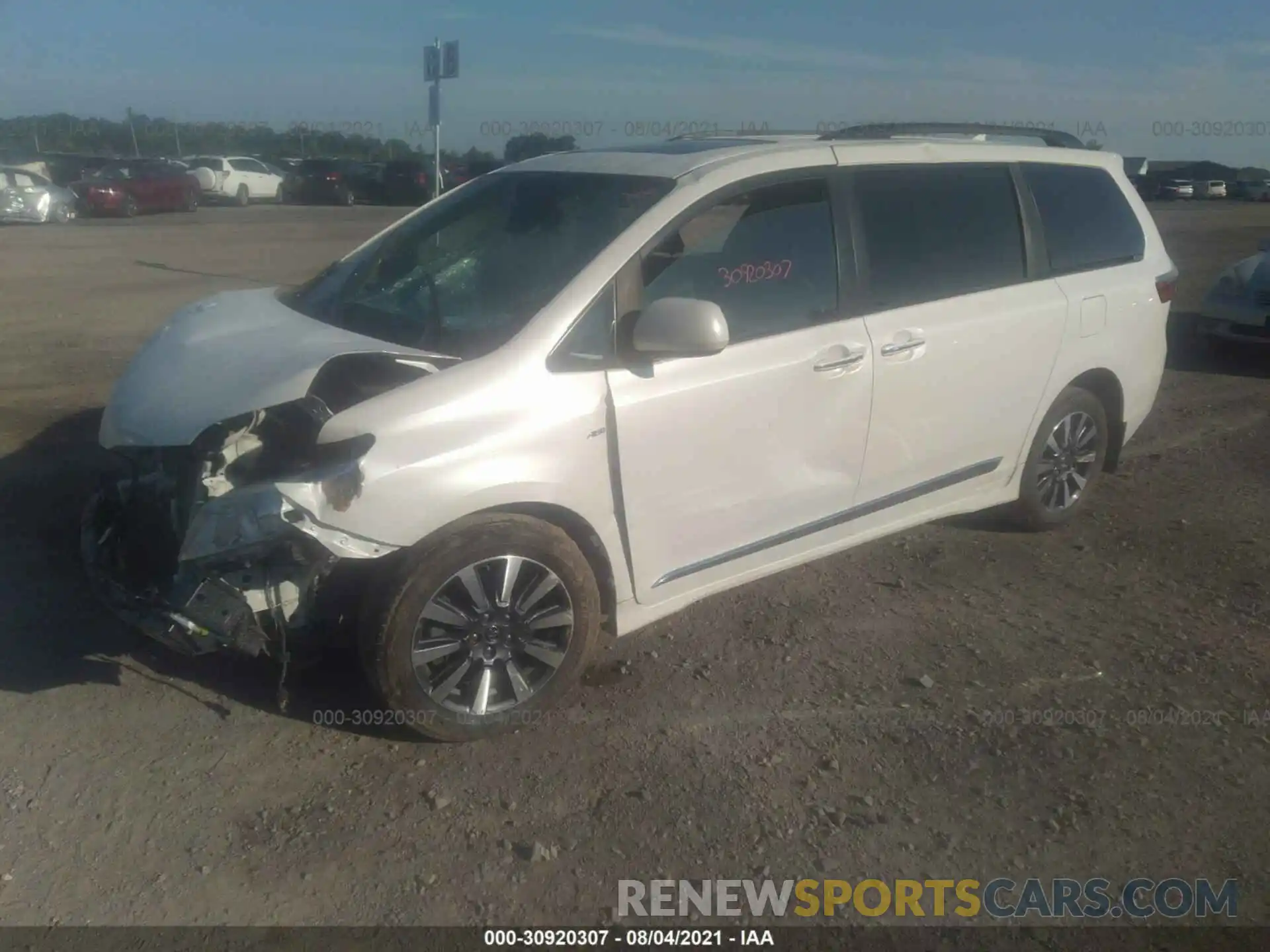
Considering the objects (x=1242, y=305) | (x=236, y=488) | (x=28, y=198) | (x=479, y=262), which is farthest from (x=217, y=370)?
(x=28, y=198)

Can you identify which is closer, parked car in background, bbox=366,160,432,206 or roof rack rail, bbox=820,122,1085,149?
roof rack rail, bbox=820,122,1085,149

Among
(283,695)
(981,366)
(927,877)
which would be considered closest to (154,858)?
(283,695)

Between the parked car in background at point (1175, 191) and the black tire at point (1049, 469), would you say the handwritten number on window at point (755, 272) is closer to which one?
the black tire at point (1049, 469)

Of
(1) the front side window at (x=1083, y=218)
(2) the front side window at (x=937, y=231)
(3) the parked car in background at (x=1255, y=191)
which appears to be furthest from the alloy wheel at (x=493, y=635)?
(3) the parked car in background at (x=1255, y=191)

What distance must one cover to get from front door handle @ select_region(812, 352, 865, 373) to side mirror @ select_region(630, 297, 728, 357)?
639 mm

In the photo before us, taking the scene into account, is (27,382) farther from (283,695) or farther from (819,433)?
(819,433)

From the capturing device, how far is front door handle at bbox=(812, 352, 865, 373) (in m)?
4.18

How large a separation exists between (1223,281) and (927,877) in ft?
29.9

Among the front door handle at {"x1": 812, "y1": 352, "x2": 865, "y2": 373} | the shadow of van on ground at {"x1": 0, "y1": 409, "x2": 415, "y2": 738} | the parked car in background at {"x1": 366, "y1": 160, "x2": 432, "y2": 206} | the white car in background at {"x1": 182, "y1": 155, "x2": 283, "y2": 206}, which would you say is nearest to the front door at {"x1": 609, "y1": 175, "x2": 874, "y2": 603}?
the front door handle at {"x1": 812, "y1": 352, "x2": 865, "y2": 373}

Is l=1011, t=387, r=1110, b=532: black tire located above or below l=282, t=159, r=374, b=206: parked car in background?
below

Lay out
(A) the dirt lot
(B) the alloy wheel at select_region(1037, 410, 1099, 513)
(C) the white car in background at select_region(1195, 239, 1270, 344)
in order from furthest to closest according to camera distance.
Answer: (C) the white car in background at select_region(1195, 239, 1270, 344) < (B) the alloy wheel at select_region(1037, 410, 1099, 513) < (A) the dirt lot

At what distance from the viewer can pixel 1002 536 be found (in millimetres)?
5688

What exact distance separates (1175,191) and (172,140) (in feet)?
135

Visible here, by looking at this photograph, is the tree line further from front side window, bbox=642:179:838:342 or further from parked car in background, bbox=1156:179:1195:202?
front side window, bbox=642:179:838:342
